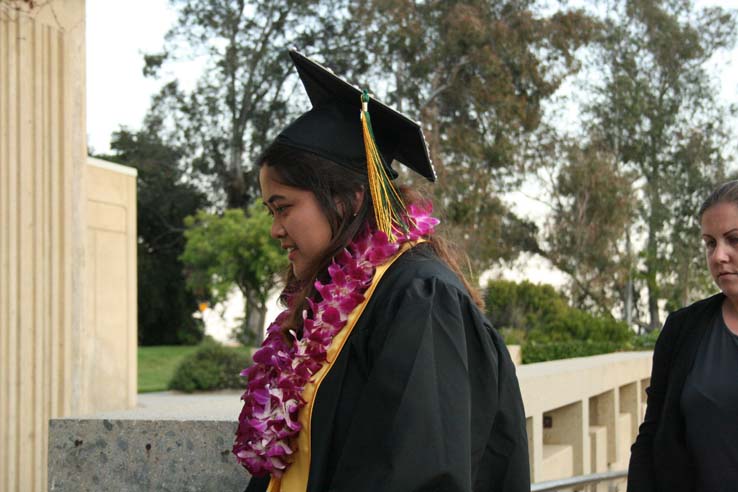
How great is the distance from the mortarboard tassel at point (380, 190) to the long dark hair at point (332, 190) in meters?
0.04

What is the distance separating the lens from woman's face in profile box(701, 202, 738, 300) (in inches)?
114

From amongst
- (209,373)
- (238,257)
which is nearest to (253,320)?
(238,257)

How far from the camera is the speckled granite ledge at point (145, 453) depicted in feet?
9.50

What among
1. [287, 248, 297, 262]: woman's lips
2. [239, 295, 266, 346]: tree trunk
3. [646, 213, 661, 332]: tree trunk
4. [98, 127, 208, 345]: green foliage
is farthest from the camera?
[98, 127, 208, 345]: green foliage

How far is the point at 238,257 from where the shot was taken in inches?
1182

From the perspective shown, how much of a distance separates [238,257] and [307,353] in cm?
2823

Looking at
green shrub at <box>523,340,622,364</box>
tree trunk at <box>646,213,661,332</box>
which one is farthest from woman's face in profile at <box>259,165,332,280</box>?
tree trunk at <box>646,213,661,332</box>

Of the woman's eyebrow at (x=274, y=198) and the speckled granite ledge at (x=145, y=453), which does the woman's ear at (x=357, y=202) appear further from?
the speckled granite ledge at (x=145, y=453)

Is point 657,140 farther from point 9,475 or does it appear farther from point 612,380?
point 9,475

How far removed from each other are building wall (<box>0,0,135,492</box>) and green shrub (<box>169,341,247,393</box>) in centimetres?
956

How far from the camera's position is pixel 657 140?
114 feet

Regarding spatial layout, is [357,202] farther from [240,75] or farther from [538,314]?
[240,75]

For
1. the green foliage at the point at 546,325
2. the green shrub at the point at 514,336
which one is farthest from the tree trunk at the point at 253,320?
the green shrub at the point at 514,336

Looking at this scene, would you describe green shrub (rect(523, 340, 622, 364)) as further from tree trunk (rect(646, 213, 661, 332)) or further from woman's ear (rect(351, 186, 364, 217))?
tree trunk (rect(646, 213, 661, 332))
